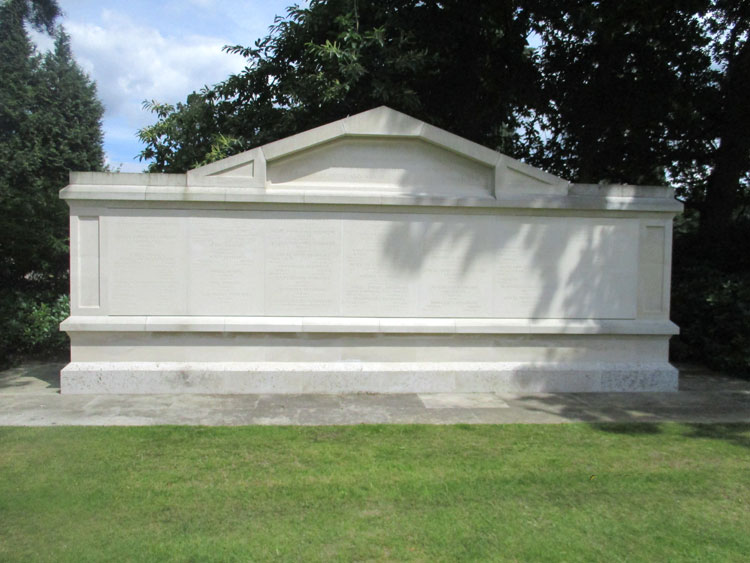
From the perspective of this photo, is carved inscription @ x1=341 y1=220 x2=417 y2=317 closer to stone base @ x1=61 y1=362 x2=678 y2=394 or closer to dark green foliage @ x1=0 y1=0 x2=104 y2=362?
stone base @ x1=61 y1=362 x2=678 y2=394

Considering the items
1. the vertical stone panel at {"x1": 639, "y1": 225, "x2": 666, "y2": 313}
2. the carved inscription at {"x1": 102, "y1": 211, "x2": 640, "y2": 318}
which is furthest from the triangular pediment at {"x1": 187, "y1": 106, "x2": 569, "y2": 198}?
the vertical stone panel at {"x1": 639, "y1": 225, "x2": 666, "y2": 313}

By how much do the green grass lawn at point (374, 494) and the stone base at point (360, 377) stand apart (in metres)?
1.55

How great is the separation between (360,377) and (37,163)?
27.5 metres

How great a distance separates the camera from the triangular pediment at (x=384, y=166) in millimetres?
7594

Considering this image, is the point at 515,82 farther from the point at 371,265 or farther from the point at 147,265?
the point at 147,265

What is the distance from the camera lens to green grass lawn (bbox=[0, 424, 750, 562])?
3744 millimetres

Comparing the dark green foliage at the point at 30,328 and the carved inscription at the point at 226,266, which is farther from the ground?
the carved inscription at the point at 226,266

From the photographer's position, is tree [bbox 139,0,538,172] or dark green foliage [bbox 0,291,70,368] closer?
dark green foliage [bbox 0,291,70,368]

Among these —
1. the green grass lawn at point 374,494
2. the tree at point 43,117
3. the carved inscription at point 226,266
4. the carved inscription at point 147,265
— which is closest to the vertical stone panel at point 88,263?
the carved inscription at point 147,265

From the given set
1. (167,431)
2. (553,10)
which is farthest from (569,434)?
(553,10)

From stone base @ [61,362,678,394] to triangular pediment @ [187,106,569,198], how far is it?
239cm

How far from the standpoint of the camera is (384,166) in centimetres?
784

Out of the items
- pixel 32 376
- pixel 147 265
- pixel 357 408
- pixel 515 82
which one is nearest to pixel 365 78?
pixel 515 82

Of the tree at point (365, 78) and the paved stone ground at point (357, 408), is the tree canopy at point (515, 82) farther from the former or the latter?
the paved stone ground at point (357, 408)
